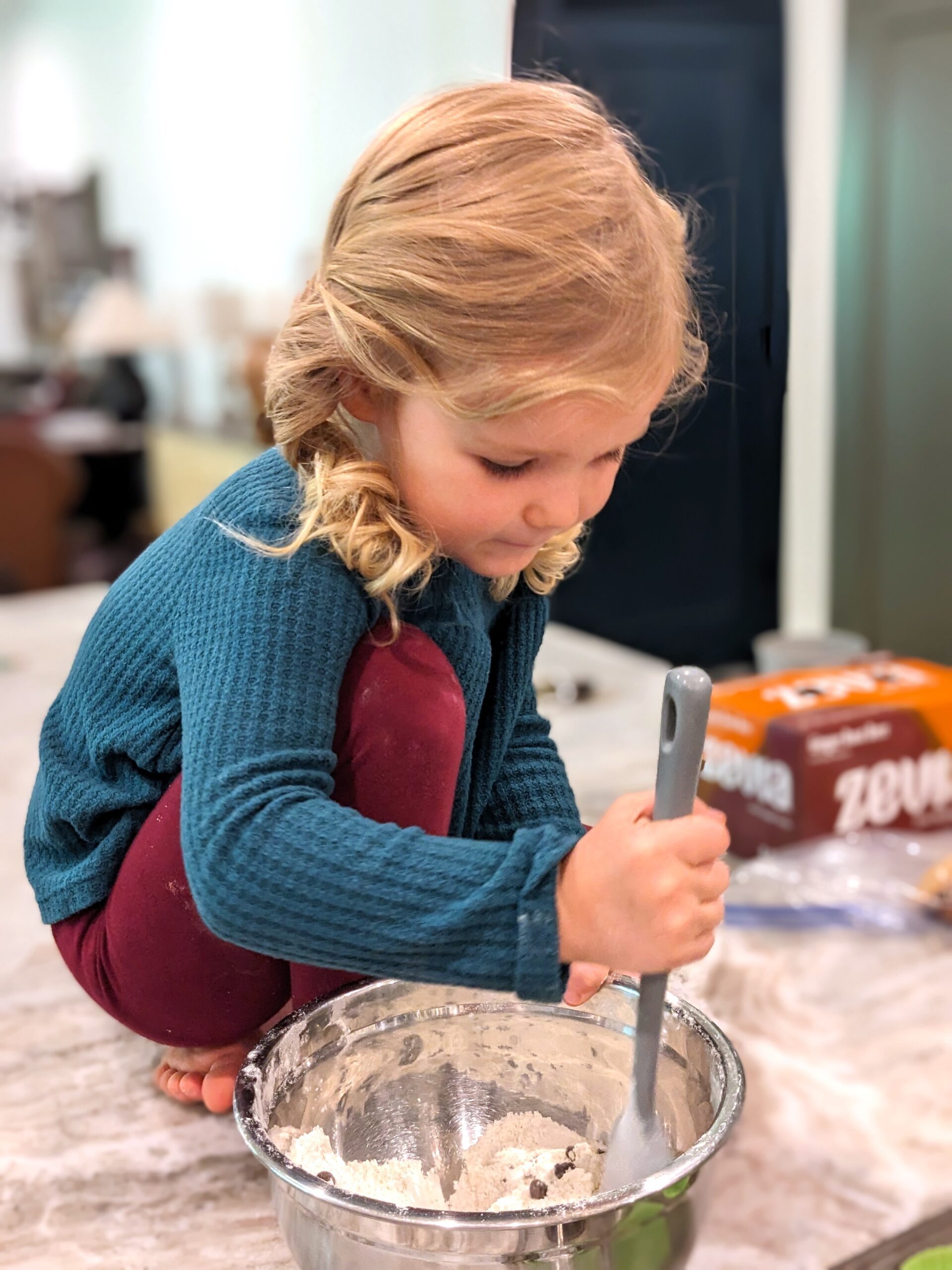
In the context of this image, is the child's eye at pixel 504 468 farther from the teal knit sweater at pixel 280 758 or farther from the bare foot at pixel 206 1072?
the bare foot at pixel 206 1072

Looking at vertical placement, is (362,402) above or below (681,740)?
above

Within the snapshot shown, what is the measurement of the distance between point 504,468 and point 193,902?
238mm

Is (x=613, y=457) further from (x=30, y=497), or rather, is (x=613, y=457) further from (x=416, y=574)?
(x=30, y=497)

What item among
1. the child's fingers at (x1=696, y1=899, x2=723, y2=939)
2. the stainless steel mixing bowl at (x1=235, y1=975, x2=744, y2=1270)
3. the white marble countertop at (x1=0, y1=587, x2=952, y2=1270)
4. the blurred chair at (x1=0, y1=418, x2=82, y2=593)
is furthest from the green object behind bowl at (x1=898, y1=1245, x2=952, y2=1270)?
the blurred chair at (x1=0, y1=418, x2=82, y2=593)

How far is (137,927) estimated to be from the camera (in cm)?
56

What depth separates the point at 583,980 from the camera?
47 centimetres

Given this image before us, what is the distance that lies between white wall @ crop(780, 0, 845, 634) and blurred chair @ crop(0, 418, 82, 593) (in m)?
1.36

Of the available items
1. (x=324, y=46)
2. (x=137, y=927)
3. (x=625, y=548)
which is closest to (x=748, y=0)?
(x=324, y=46)

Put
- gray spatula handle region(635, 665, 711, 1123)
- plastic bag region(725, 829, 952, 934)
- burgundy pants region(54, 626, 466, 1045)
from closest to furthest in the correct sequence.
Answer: gray spatula handle region(635, 665, 711, 1123), burgundy pants region(54, 626, 466, 1045), plastic bag region(725, 829, 952, 934)

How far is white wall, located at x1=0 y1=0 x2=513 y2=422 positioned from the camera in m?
Answer: 0.67

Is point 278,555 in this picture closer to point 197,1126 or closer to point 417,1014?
point 417,1014

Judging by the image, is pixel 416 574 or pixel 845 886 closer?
pixel 416 574

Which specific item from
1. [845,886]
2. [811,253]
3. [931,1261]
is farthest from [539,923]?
[845,886]

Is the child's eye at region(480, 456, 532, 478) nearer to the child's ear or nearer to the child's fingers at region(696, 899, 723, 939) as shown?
the child's ear
